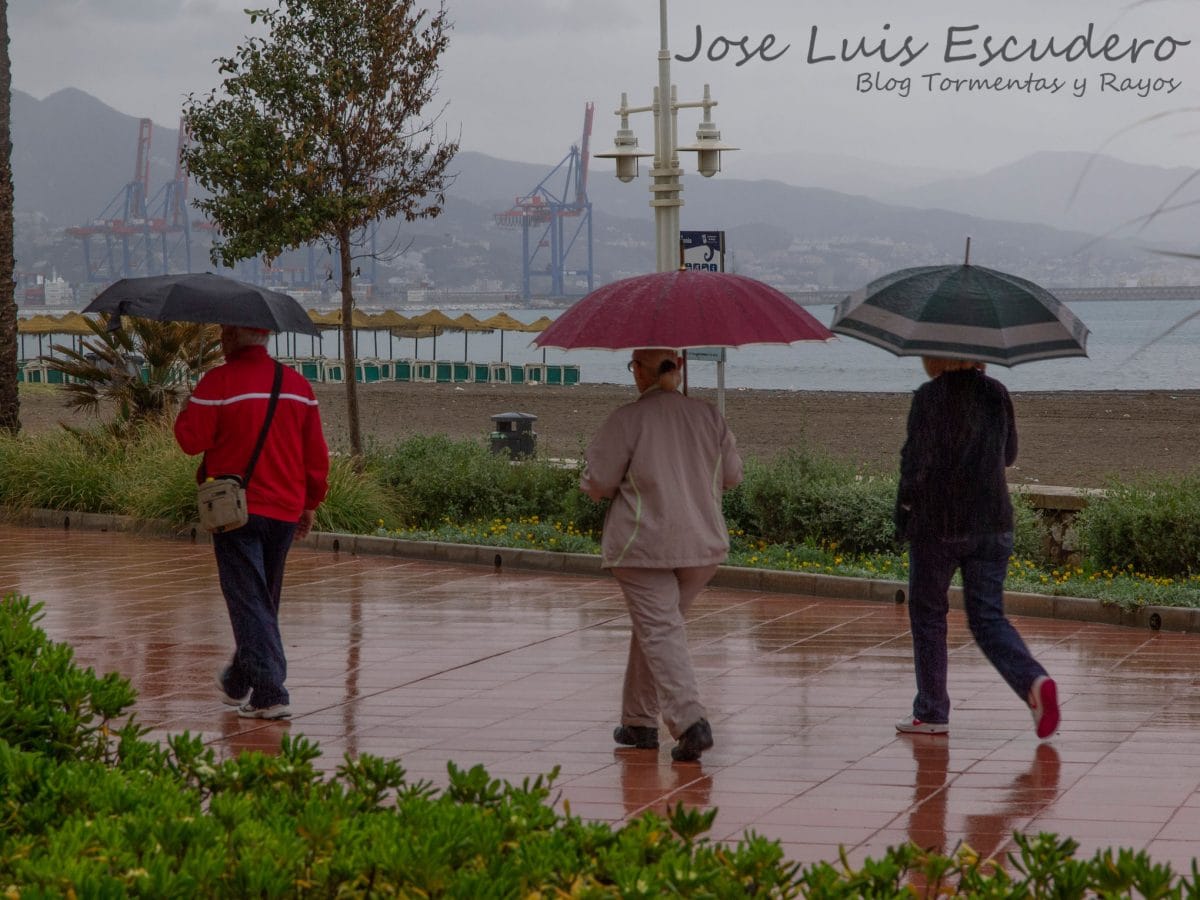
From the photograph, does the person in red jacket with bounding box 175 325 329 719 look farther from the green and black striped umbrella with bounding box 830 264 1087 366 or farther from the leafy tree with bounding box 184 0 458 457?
the leafy tree with bounding box 184 0 458 457

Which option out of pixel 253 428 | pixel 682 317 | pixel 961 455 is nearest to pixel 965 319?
pixel 961 455

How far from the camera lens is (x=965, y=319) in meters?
6.43

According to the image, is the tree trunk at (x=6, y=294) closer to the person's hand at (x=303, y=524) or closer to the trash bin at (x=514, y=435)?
the trash bin at (x=514, y=435)

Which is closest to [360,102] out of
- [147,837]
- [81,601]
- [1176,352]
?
[81,601]

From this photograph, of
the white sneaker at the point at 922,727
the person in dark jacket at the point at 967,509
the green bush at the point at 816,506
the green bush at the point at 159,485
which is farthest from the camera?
the green bush at the point at 159,485

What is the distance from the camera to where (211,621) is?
9672mm

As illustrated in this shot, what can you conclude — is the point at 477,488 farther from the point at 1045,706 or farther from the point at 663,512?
the point at 1045,706

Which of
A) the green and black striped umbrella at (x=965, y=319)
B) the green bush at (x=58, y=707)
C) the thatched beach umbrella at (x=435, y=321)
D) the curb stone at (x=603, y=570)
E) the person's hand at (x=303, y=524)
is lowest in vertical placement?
the curb stone at (x=603, y=570)

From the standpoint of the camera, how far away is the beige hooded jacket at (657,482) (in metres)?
6.22

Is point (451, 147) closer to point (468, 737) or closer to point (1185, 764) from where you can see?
point (468, 737)

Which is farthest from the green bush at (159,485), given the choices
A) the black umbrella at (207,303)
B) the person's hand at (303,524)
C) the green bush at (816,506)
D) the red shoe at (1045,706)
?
the red shoe at (1045,706)

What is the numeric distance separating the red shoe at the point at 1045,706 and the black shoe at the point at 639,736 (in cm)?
141

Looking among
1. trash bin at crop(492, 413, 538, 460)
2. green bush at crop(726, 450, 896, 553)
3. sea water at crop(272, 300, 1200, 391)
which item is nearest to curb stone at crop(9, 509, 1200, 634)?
green bush at crop(726, 450, 896, 553)

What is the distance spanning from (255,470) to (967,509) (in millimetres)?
2838
